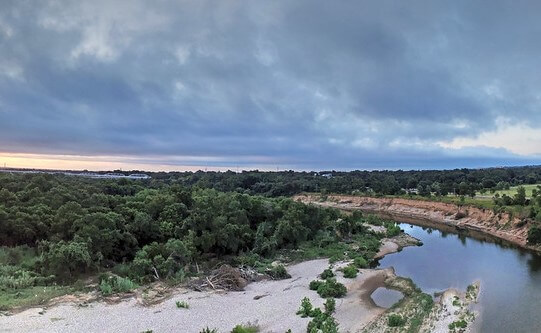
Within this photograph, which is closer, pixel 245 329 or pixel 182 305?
pixel 245 329

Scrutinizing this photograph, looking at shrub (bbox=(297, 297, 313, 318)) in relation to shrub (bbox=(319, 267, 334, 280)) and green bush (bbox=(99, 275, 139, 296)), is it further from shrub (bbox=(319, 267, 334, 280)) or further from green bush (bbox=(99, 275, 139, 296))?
green bush (bbox=(99, 275, 139, 296))

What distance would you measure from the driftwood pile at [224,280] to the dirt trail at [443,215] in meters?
46.9

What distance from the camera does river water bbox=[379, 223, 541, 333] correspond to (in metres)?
31.6

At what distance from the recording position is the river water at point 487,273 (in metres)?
31.6

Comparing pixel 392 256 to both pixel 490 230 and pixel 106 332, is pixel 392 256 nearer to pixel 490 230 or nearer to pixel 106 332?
pixel 490 230

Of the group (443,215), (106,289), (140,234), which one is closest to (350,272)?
(106,289)

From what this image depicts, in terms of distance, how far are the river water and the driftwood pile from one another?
57.5 feet

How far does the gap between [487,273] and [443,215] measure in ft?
185

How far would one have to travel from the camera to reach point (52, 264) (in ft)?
122

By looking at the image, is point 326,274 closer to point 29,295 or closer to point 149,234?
point 149,234

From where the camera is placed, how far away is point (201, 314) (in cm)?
3152

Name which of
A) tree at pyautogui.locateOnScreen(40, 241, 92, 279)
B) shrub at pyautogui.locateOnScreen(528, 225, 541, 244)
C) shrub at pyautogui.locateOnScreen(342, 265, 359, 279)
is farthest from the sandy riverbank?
shrub at pyautogui.locateOnScreen(528, 225, 541, 244)

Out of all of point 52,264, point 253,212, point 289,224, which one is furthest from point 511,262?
point 52,264

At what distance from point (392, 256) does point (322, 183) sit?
11118 cm
